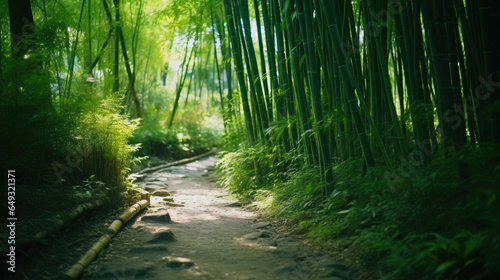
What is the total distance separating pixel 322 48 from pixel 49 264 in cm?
238

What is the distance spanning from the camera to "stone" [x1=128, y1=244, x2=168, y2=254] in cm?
277

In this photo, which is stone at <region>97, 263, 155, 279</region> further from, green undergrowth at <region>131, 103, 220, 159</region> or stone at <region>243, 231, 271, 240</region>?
green undergrowth at <region>131, 103, 220, 159</region>

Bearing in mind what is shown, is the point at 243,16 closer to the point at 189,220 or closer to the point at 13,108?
the point at 189,220

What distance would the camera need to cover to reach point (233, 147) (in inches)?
259

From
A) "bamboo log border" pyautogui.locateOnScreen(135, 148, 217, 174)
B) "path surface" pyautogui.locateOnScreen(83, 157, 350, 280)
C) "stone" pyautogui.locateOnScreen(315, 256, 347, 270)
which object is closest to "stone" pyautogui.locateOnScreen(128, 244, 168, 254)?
"path surface" pyautogui.locateOnScreen(83, 157, 350, 280)

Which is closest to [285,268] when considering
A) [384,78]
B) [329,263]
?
[329,263]

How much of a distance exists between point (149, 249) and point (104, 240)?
319 mm

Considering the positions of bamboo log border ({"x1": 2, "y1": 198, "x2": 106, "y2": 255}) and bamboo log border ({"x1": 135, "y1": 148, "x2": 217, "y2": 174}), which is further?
bamboo log border ({"x1": 135, "y1": 148, "x2": 217, "y2": 174})

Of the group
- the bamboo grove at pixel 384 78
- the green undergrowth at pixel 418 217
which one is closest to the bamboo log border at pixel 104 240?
the green undergrowth at pixel 418 217

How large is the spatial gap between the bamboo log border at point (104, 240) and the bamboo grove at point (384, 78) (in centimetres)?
154

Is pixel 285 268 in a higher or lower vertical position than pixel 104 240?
lower

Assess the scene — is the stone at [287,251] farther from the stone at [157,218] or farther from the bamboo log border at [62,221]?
the bamboo log border at [62,221]

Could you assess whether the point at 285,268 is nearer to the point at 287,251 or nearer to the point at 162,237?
the point at 287,251

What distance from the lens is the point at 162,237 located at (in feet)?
10.00
